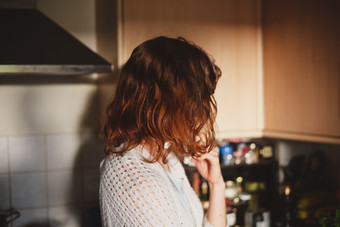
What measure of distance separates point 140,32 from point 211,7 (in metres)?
0.34

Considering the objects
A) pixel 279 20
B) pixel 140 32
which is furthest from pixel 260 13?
pixel 140 32

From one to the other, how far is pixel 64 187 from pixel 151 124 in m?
1.09

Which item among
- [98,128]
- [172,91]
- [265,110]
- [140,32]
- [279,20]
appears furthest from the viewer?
[98,128]

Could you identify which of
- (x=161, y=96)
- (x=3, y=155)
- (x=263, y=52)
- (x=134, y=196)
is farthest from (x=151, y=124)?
(x=3, y=155)

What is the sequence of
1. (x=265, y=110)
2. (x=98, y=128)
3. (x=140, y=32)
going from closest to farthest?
(x=140, y=32) < (x=265, y=110) < (x=98, y=128)

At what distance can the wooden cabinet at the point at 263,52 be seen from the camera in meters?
1.38

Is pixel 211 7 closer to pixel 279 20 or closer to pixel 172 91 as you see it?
pixel 279 20

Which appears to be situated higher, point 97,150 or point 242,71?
point 242,71

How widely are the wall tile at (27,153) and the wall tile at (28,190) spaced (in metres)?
0.04

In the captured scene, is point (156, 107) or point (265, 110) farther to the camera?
point (265, 110)

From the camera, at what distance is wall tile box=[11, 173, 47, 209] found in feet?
5.73

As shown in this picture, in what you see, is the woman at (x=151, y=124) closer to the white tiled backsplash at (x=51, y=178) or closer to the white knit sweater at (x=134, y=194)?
the white knit sweater at (x=134, y=194)

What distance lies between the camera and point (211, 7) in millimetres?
1604

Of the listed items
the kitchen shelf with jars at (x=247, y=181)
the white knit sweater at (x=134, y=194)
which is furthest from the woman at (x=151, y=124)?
the kitchen shelf with jars at (x=247, y=181)
